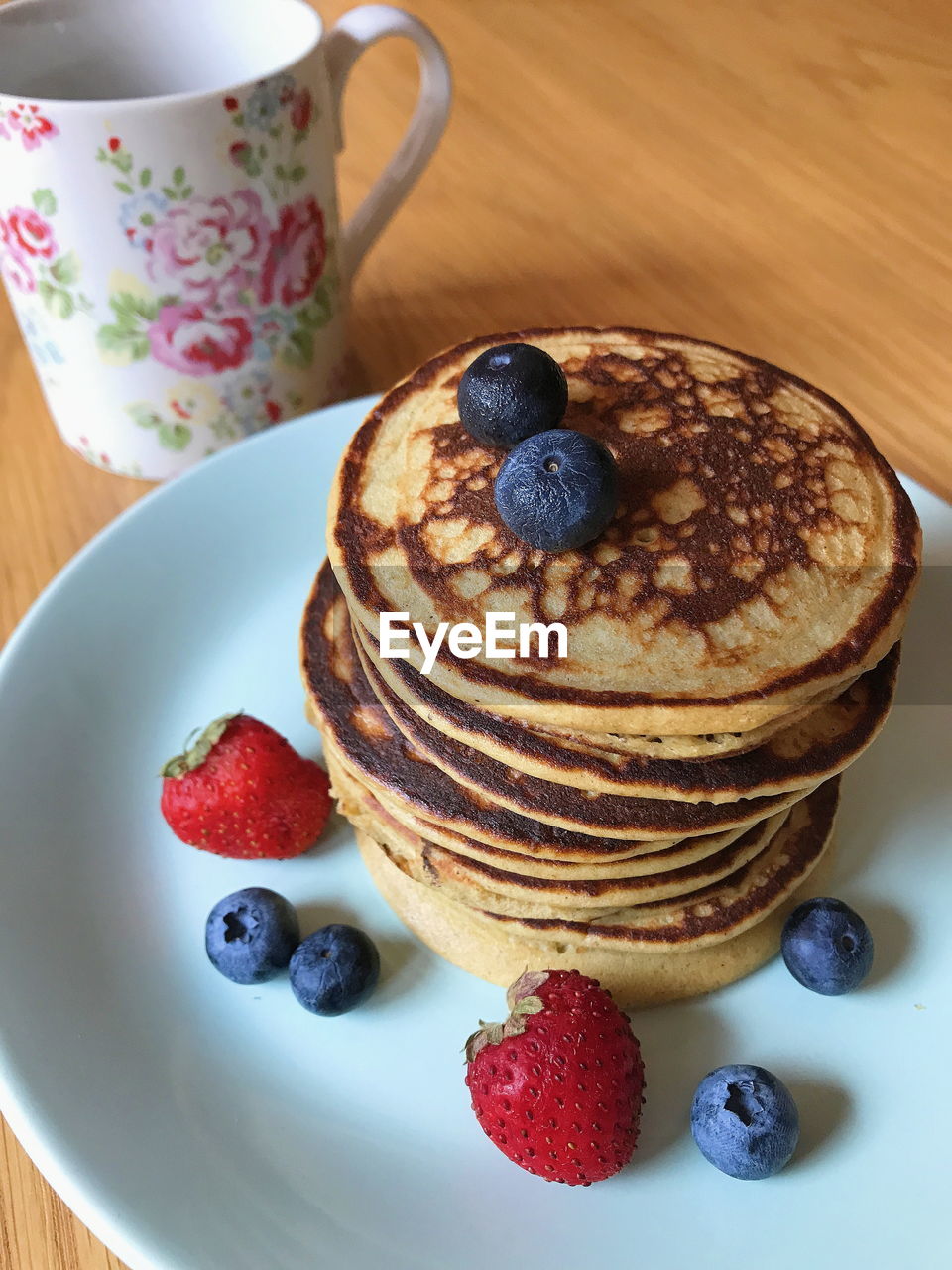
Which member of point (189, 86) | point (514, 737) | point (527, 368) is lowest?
point (514, 737)

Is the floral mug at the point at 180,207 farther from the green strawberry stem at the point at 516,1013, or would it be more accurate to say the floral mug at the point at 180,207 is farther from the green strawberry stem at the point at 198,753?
the green strawberry stem at the point at 516,1013

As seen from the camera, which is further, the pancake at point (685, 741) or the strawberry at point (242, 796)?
the strawberry at point (242, 796)

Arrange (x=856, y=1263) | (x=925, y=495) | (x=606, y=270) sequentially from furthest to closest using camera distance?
(x=606, y=270)
(x=925, y=495)
(x=856, y=1263)

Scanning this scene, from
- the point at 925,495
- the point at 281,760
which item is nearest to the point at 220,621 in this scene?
the point at 281,760

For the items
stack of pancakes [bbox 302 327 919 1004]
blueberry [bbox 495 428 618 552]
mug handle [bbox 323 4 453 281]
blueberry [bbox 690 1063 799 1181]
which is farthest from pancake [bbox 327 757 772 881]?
mug handle [bbox 323 4 453 281]

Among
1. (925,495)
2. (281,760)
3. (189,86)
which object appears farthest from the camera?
(189,86)

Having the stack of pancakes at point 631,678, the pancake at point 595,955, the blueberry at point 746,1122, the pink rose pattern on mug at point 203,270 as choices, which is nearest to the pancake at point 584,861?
the stack of pancakes at point 631,678

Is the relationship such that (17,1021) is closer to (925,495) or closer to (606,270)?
(925,495)
